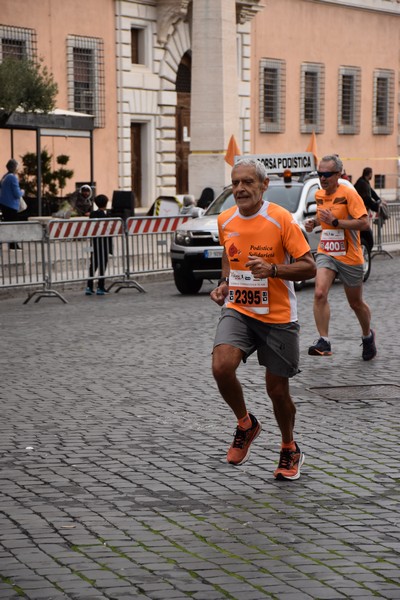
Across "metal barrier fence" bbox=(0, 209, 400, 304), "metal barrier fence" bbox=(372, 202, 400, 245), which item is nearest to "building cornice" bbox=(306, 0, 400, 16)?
"metal barrier fence" bbox=(372, 202, 400, 245)

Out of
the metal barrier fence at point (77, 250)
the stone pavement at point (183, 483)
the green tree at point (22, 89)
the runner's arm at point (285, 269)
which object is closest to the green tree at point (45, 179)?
the green tree at point (22, 89)

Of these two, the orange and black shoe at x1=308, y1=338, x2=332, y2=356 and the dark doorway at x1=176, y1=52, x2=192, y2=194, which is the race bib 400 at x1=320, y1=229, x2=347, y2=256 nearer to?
the orange and black shoe at x1=308, y1=338, x2=332, y2=356

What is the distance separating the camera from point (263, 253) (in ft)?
23.7

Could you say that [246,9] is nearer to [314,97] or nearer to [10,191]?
[314,97]

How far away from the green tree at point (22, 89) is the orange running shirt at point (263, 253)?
739 inches

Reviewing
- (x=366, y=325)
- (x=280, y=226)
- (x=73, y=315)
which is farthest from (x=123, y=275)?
(x=280, y=226)

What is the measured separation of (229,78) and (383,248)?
5767mm

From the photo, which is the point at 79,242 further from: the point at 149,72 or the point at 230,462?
the point at 149,72

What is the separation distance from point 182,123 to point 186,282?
20798mm

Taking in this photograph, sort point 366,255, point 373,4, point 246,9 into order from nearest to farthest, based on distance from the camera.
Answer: point 366,255 < point 246,9 < point 373,4

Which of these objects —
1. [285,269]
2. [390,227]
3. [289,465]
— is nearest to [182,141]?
[390,227]

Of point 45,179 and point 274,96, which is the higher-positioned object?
point 274,96

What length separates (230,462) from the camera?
7.42 meters


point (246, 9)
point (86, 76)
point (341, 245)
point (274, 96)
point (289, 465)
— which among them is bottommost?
point (289, 465)
